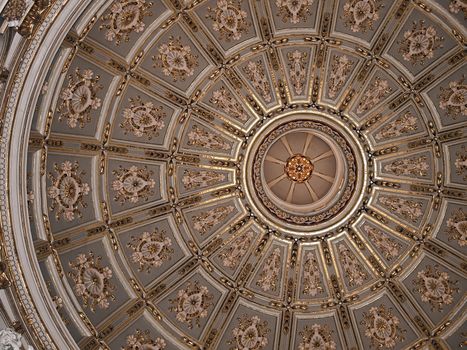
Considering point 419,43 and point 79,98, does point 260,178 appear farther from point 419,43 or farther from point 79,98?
point 79,98

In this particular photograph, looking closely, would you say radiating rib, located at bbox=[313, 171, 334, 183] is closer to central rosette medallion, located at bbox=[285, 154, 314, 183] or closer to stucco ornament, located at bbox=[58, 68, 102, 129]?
central rosette medallion, located at bbox=[285, 154, 314, 183]

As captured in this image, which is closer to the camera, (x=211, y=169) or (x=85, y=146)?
(x=85, y=146)

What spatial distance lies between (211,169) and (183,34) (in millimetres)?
4309

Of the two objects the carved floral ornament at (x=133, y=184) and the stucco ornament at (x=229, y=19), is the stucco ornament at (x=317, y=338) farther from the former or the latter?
the stucco ornament at (x=229, y=19)

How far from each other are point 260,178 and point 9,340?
33.2 feet

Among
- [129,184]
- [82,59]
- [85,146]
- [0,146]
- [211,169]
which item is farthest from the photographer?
[211,169]

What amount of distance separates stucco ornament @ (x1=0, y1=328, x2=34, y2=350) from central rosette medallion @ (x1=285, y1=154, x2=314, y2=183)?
10.7 m

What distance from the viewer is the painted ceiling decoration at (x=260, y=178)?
1797 cm

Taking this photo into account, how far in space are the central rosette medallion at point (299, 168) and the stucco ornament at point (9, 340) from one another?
10.7 meters

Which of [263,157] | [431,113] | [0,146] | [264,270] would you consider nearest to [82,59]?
[0,146]

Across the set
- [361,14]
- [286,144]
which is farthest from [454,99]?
[286,144]

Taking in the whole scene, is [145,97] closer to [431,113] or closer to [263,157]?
[263,157]

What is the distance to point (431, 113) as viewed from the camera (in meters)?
19.8

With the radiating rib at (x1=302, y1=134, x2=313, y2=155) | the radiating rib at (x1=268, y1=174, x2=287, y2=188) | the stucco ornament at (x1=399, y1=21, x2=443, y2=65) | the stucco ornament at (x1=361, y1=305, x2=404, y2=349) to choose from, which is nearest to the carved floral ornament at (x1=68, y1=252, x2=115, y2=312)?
the radiating rib at (x1=268, y1=174, x2=287, y2=188)
